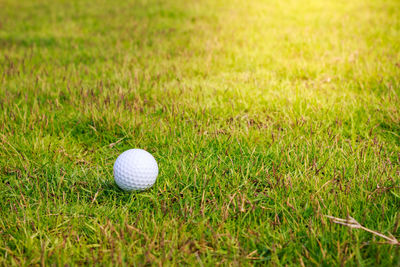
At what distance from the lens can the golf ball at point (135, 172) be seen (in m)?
2.16

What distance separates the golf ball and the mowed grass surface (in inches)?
3.6

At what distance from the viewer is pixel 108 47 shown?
5777mm

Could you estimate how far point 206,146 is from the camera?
2.76m

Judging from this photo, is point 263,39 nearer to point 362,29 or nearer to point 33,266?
point 362,29

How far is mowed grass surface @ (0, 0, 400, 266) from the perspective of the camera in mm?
1797

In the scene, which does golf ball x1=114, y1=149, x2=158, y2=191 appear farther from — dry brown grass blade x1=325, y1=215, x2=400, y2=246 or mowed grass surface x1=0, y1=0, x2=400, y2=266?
dry brown grass blade x1=325, y1=215, x2=400, y2=246

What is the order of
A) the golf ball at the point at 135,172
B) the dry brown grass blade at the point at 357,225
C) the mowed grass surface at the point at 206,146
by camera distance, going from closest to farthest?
the dry brown grass blade at the point at 357,225
the mowed grass surface at the point at 206,146
the golf ball at the point at 135,172

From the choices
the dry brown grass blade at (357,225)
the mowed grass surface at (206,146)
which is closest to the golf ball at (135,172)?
the mowed grass surface at (206,146)

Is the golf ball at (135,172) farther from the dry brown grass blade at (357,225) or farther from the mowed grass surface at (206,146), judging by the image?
the dry brown grass blade at (357,225)

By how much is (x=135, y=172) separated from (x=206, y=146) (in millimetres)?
824

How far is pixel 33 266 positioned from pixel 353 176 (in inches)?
86.0

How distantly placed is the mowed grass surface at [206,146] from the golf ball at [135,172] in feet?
0.30

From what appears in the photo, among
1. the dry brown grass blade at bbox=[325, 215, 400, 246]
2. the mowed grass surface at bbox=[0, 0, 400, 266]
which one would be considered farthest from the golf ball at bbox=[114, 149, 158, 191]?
the dry brown grass blade at bbox=[325, 215, 400, 246]

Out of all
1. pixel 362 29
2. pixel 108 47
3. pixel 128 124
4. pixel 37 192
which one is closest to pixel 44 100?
pixel 128 124
